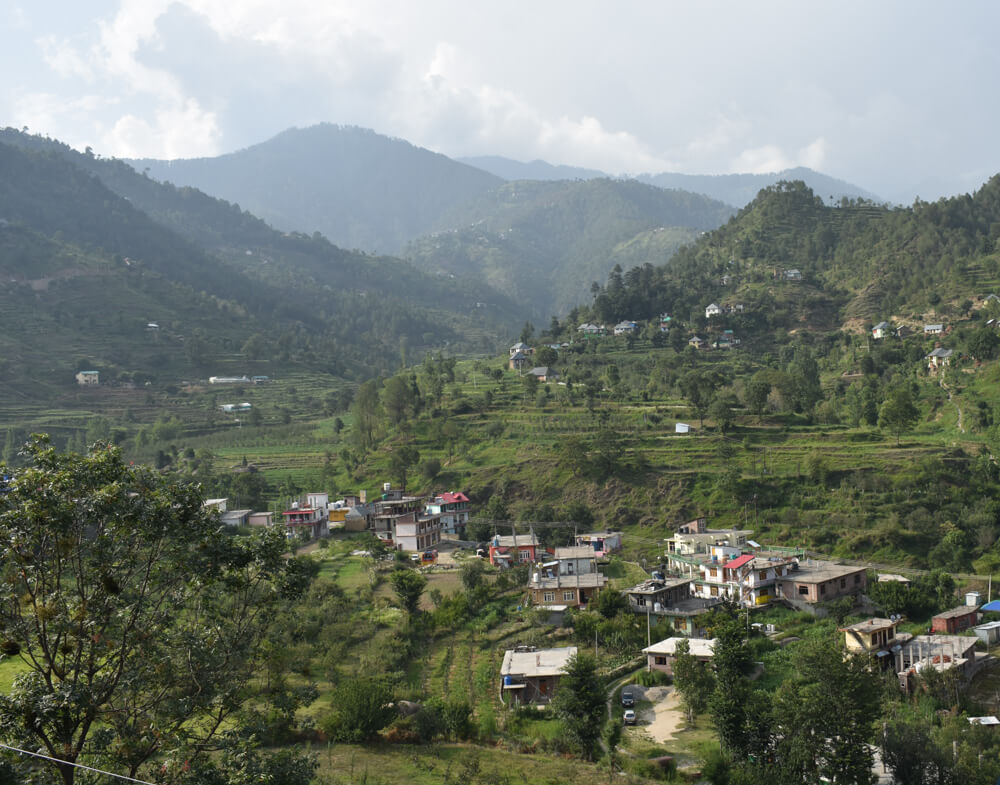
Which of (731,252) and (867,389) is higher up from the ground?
(731,252)

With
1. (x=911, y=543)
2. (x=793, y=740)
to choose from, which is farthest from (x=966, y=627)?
(x=793, y=740)

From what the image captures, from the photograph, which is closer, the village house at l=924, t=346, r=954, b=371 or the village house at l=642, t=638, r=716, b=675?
the village house at l=642, t=638, r=716, b=675

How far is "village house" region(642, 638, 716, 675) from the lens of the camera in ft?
72.4

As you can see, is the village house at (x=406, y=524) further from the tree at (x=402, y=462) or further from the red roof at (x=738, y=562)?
the red roof at (x=738, y=562)

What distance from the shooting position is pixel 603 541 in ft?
112

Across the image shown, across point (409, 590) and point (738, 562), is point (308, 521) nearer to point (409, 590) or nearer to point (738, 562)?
point (409, 590)

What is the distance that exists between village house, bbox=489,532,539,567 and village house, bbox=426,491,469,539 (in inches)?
165

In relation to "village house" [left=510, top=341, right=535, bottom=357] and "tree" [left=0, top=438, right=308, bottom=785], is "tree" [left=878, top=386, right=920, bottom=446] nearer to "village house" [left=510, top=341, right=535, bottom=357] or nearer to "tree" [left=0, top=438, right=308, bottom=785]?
"village house" [left=510, top=341, right=535, bottom=357]

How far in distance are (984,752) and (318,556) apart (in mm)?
24785

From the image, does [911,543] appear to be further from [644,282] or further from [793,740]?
[644,282]

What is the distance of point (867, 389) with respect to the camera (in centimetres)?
4594

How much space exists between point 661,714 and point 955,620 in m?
Answer: 9.36

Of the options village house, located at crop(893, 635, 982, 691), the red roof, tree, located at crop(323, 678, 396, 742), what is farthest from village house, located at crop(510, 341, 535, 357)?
tree, located at crop(323, 678, 396, 742)

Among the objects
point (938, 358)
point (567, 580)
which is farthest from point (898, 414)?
point (567, 580)
